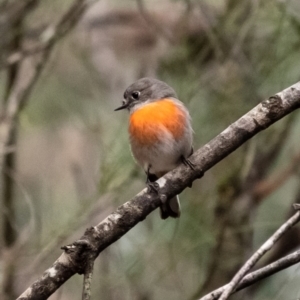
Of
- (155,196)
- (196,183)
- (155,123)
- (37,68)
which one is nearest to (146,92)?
(155,123)

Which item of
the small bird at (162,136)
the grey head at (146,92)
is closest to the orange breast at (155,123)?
the small bird at (162,136)

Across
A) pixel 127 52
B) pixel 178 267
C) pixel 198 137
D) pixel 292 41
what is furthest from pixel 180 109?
pixel 127 52

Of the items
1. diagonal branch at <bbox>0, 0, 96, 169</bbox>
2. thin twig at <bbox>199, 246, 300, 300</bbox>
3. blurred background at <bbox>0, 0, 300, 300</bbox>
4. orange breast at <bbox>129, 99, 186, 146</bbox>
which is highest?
diagonal branch at <bbox>0, 0, 96, 169</bbox>

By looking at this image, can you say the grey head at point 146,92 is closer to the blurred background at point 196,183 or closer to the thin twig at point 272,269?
the blurred background at point 196,183

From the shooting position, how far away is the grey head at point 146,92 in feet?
8.61

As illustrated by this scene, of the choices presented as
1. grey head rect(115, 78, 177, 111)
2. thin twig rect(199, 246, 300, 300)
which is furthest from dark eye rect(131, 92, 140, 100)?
thin twig rect(199, 246, 300, 300)

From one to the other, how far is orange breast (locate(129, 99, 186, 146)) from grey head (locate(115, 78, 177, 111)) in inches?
6.4

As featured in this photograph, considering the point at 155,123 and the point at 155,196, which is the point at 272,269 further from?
the point at 155,123

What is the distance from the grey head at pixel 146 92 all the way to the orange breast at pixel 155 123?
0.16m

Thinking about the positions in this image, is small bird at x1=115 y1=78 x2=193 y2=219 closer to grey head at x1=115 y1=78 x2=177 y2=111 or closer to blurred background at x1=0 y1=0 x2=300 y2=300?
grey head at x1=115 y1=78 x2=177 y2=111

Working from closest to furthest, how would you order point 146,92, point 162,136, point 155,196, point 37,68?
point 155,196
point 162,136
point 146,92
point 37,68

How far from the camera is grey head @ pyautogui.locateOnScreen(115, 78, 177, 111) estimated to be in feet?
8.61

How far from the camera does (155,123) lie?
240 centimetres

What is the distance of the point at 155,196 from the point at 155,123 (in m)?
0.80
